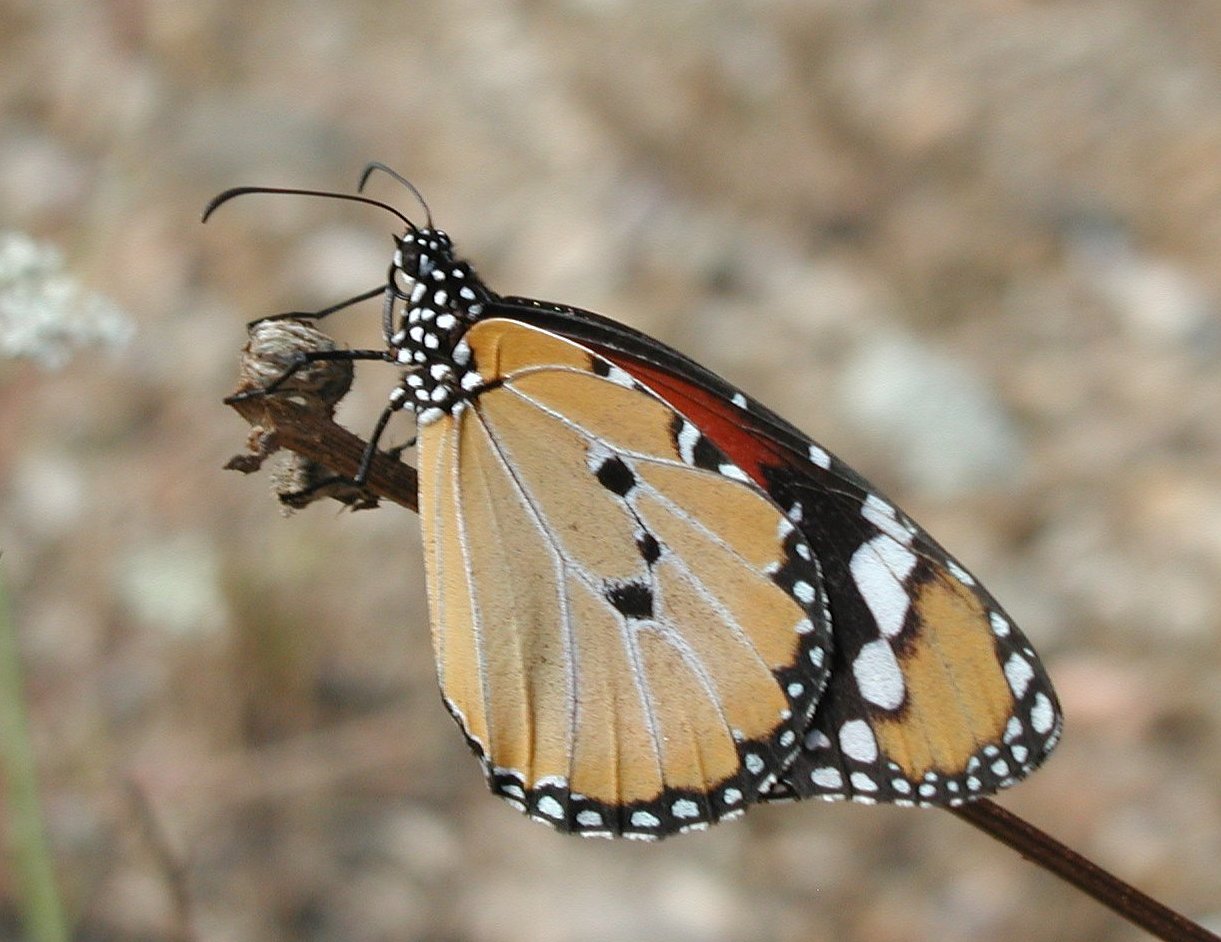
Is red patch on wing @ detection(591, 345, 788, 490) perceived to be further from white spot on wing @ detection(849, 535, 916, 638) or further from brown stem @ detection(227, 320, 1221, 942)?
brown stem @ detection(227, 320, 1221, 942)

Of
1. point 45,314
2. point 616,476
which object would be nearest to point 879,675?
point 616,476

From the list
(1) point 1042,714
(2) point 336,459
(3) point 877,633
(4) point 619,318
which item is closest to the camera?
(2) point 336,459

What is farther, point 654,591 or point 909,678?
point 654,591

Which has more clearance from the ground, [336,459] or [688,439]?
[688,439]

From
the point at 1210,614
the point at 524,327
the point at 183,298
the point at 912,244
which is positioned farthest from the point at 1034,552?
the point at 183,298

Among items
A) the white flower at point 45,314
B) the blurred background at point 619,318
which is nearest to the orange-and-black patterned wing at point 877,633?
the white flower at point 45,314

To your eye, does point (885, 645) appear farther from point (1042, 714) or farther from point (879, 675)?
point (1042, 714)

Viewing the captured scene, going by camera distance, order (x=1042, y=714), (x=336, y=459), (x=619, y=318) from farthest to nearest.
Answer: (x=619, y=318) → (x=1042, y=714) → (x=336, y=459)
